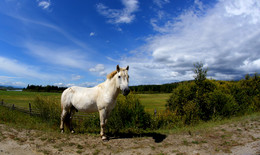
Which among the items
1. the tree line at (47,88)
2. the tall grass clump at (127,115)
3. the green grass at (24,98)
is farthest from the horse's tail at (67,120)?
the tree line at (47,88)

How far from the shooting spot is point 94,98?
5.16 meters

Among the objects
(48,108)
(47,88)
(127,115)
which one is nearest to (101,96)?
(127,115)

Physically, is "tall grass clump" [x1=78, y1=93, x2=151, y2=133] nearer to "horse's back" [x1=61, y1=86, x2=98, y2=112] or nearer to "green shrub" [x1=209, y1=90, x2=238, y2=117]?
"horse's back" [x1=61, y1=86, x2=98, y2=112]

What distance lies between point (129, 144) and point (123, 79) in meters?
2.21

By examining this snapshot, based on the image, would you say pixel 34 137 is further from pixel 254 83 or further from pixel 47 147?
pixel 254 83

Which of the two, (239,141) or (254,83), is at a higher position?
(254,83)

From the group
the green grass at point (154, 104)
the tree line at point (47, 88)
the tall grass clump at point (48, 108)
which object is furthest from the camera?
the tree line at point (47, 88)

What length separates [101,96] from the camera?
5.06 meters

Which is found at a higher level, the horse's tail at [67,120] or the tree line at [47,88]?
the tree line at [47,88]

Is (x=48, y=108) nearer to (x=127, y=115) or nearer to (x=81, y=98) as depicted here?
(x=127, y=115)

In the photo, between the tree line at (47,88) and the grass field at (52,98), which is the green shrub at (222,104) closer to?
the grass field at (52,98)

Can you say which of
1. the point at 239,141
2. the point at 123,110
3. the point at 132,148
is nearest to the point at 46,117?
the point at 123,110

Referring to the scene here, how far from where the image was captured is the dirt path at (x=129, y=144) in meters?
4.18

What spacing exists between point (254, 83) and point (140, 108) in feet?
56.5
